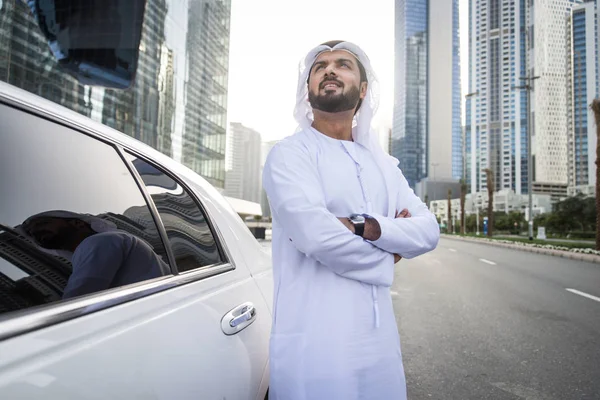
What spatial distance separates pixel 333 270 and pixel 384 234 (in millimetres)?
199

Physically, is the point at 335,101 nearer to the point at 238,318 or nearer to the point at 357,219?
the point at 357,219

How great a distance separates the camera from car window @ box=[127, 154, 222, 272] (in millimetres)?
1396

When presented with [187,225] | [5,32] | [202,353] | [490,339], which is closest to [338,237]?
[202,353]

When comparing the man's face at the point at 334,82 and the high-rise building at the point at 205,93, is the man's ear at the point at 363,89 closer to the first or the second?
the man's face at the point at 334,82

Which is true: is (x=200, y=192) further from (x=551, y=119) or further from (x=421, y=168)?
(x=421, y=168)

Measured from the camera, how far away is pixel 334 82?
1.57m

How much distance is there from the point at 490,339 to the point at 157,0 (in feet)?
228

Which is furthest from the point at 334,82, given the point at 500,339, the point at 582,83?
the point at 582,83

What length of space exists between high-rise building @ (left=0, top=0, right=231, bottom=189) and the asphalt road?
1680 inches

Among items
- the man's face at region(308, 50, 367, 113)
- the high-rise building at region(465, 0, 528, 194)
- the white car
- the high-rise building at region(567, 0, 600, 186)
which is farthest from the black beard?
the high-rise building at region(465, 0, 528, 194)

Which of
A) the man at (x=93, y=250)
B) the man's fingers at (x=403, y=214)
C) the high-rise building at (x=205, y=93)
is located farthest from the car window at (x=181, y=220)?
the high-rise building at (x=205, y=93)

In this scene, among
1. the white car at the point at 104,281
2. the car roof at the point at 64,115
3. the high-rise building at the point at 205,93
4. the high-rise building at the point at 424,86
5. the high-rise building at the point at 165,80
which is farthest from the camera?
the high-rise building at the point at 424,86

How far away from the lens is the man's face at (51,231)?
3.03 feet

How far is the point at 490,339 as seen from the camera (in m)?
4.20
